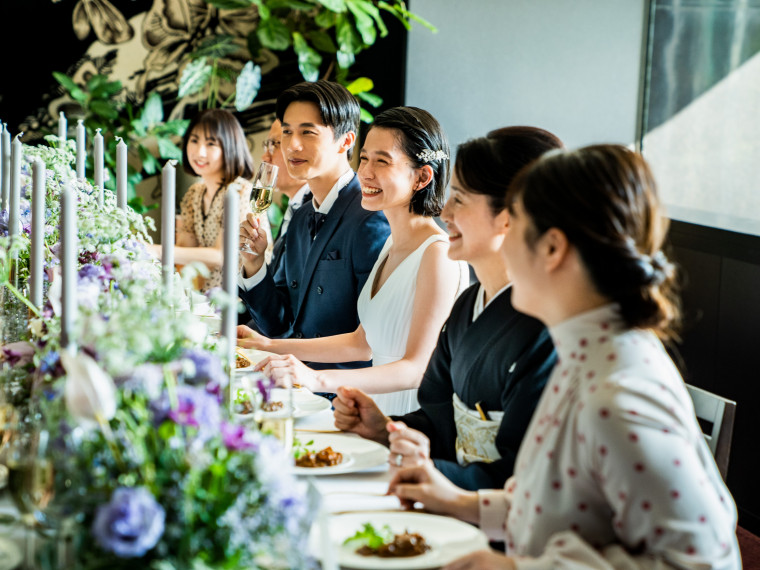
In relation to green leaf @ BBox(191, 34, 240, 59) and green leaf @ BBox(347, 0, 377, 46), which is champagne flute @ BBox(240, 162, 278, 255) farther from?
green leaf @ BBox(191, 34, 240, 59)

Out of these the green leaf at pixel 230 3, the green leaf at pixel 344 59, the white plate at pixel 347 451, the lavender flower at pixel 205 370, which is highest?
the green leaf at pixel 230 3

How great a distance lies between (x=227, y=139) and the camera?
4746mm

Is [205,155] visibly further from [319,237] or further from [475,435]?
[475,435]

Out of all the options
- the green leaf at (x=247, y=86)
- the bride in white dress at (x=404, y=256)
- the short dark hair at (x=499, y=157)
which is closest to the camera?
the short dark hair at (x=499, y=157)

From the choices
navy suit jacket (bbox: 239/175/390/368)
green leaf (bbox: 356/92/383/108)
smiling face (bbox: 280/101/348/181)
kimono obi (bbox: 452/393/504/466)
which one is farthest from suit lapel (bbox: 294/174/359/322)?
green leaf (bbox: 356/92/383/108)

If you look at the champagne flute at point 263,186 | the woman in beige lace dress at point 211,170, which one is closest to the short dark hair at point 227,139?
the woman in beige lace dress at point 211,170

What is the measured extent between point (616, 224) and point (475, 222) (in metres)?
0.70

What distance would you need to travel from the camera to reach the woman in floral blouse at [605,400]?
107cm

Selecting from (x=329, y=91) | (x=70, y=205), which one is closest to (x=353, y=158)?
(x=329, y=91)

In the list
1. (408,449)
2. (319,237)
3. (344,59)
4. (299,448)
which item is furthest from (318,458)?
(344,59)

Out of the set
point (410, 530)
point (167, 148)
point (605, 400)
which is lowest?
point (410, 530)

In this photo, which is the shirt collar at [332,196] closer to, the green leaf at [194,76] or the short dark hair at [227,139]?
the short dark hair at [227,139]

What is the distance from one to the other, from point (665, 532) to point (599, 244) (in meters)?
0.35

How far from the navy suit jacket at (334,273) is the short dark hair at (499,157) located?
3.55 ft
